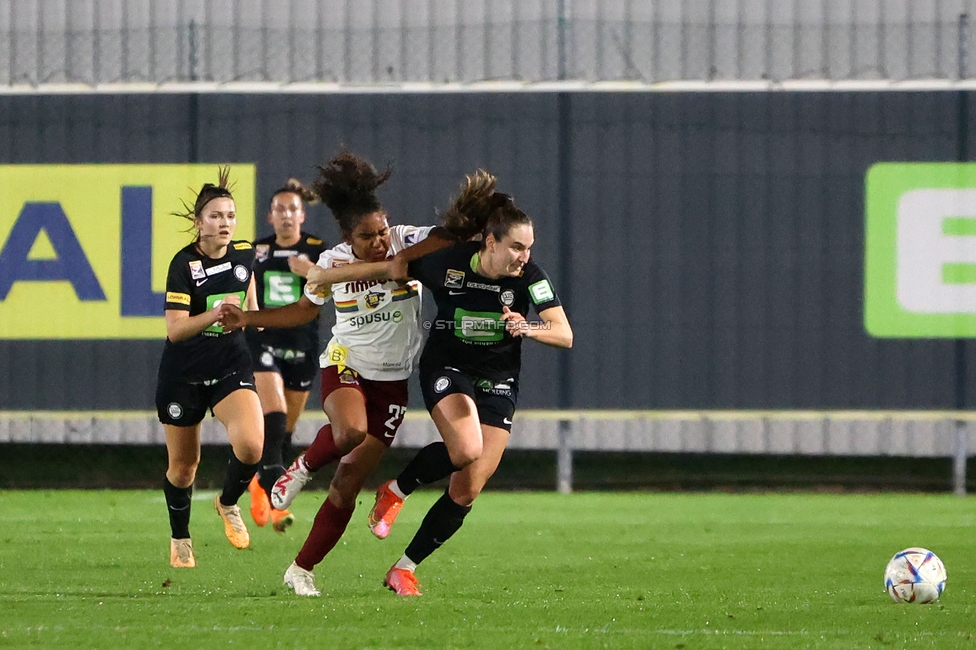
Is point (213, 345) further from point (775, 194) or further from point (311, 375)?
point (775, 194)

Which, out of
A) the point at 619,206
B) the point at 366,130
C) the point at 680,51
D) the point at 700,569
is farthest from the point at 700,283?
the point at 700,569

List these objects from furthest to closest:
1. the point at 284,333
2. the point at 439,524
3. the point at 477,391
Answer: the point at 284,333 < the point at 477,391 < the point at 439,524

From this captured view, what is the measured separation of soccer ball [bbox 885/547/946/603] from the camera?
6941 millimetres

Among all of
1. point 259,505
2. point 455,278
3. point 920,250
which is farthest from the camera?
point 920,250

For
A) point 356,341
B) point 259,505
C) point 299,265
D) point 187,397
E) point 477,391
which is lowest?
point 259,505

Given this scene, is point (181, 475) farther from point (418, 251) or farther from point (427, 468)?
point (418, 251)

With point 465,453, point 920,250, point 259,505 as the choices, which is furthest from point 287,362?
point 920,250

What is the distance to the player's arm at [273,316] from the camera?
24.3 feet

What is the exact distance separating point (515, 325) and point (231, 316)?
1.47 metres

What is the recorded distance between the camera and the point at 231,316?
7.41 metres

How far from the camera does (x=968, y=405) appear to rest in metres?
13.3

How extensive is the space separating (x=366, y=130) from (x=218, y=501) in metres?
4.92

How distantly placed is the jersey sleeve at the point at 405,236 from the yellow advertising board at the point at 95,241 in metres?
5.95

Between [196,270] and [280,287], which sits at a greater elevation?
[196,270]
